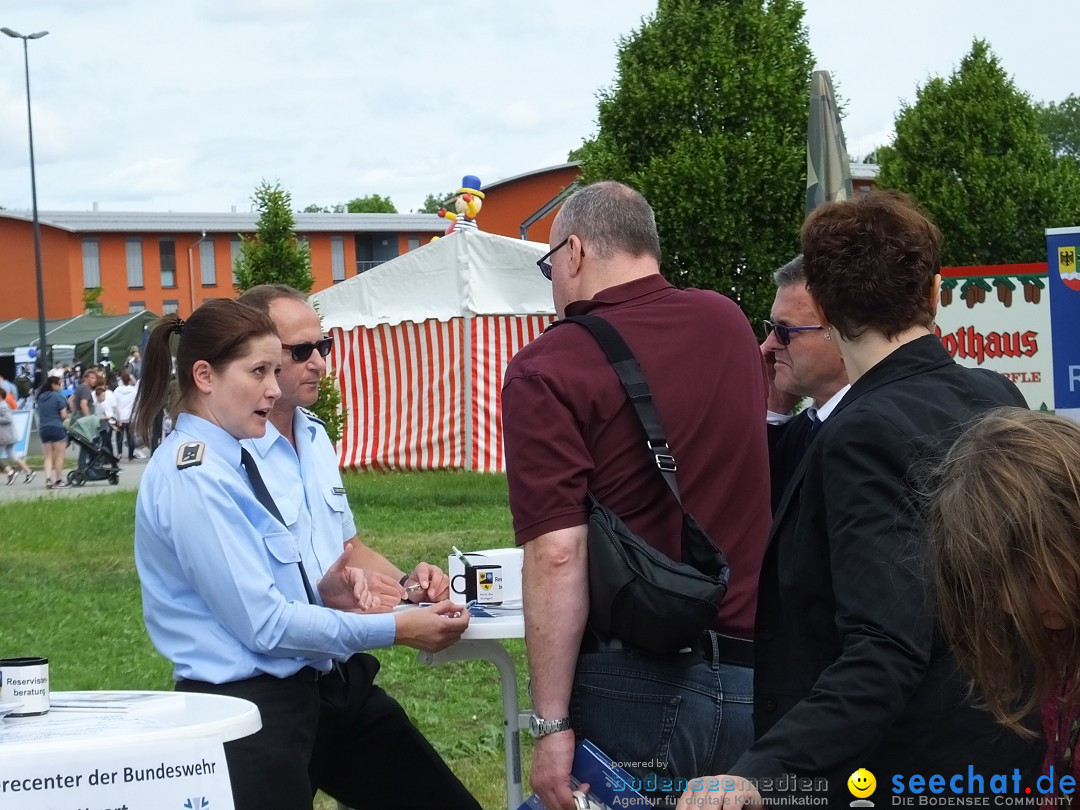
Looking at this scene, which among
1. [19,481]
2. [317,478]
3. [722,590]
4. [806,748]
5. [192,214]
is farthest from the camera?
[192,214]

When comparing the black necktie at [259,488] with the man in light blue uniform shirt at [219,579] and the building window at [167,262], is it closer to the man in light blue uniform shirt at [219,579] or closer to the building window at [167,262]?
the man in light blue uniform shirt at [219,579]

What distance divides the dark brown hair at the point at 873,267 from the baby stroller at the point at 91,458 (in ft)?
68.5

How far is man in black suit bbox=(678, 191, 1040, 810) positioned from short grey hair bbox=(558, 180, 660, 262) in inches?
29.7

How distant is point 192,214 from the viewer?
67.9 metres

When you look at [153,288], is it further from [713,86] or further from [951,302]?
[951,302]

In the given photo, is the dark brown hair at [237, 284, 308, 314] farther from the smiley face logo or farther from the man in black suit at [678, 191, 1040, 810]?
the smiley face logo

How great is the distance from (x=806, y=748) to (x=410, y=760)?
6.71 ft

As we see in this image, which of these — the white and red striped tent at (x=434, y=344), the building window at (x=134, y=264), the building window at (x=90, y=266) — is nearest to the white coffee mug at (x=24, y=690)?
the white and red striped tent at (x=434, y=344)

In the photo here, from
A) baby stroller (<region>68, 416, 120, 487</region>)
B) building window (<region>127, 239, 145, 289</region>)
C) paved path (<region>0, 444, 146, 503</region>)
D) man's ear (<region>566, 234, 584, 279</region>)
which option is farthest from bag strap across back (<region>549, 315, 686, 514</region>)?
building window (<region>127, 239, 145, 289</region>)

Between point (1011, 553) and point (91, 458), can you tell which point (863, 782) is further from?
point (91, 458)

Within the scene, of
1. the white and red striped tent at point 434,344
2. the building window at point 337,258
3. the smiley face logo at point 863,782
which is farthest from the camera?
the building window at point 337,258

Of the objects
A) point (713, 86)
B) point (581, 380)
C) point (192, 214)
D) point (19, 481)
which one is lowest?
point (19, 481)

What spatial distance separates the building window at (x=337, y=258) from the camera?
2766 inches

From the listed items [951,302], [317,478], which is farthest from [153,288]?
[317,478]
